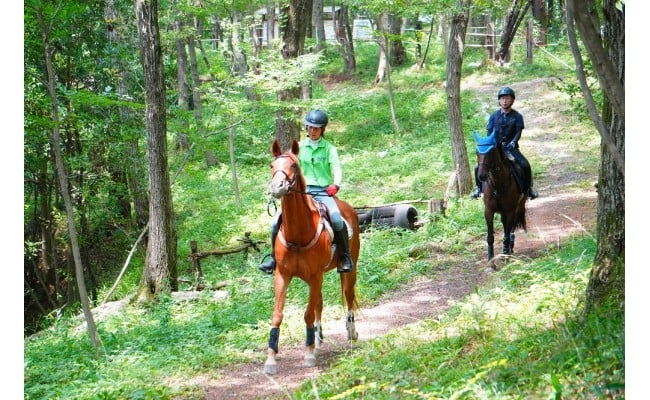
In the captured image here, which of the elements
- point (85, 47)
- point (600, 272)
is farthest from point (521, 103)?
point (600, 272)

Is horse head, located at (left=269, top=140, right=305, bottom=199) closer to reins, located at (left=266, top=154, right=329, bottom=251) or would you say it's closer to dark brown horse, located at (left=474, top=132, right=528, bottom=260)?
reins, located at (left=266, top=154, right=329, bottom=251)

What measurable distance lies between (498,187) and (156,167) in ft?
19.8

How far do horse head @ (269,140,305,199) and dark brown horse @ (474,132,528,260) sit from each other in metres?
4.39

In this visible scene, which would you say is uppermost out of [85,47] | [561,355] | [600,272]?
[85,47]

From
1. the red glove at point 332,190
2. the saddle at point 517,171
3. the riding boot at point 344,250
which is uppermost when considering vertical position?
the red glove at point 332,190

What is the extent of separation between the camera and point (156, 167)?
12914 mm

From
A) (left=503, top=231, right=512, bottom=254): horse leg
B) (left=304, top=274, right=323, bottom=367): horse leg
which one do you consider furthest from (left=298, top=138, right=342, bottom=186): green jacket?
(left=503, top=231, right=512, bottom=254): horse leg

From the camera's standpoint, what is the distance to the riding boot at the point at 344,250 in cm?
859

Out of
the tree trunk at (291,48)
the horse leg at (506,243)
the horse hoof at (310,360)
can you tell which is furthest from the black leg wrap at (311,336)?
the tree trunk at (291,48)

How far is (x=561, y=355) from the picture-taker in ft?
17.7

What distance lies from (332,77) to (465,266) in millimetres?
29101

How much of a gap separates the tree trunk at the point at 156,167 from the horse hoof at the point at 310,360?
18.2 feet

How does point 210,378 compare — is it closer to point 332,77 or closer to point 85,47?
point 85,47

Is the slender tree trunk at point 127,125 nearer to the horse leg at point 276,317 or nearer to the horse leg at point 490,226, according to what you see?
the horse leg at point 490,226
